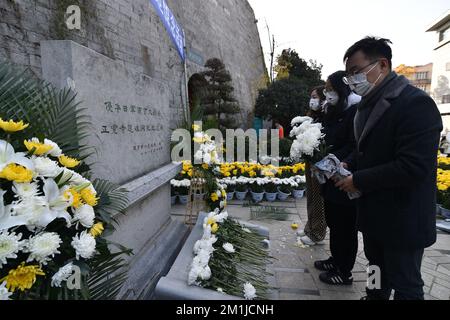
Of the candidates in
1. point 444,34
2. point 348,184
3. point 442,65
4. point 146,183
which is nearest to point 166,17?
point 146,183

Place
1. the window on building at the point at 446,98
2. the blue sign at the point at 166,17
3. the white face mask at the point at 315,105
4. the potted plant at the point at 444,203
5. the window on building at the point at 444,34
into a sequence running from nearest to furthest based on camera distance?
1. the white face mask at the point at 315,105
2. the potted plant at the point at 444,203
3. the blue sign at the point at 166,17
4. the window on building at the point at 444,34
5. the window on building at the point at 446,98

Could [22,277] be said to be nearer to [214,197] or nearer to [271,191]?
[214,197]

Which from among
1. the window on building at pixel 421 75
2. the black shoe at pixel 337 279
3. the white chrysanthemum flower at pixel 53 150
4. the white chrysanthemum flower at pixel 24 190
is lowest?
the black shoe at pixel 337 279

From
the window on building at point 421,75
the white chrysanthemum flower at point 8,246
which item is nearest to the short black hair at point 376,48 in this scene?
the white chrysanthemum flower at point 8,246

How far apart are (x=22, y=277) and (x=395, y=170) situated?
1.77 metres

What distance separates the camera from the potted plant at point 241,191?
5.28m

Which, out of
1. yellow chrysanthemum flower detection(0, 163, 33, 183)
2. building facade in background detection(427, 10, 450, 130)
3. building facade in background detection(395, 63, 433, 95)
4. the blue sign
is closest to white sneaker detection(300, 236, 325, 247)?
yellow chrysanthemum flower detection(0, 163, 33, 183)

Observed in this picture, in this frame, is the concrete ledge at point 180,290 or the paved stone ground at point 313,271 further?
the paved stone ground at point 313,271

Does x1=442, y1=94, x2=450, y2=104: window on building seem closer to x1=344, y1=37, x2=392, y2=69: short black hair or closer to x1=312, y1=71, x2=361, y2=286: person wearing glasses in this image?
x1=312, y1=71, x2=361, y2=286: person wearing glasses

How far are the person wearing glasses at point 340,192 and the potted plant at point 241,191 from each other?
279 centimetres

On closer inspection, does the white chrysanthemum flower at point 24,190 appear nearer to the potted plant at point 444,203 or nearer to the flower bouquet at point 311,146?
the flower bouquet at point 311,146

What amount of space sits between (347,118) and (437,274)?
1.82m

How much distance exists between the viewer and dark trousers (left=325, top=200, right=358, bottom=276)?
2391 mm
